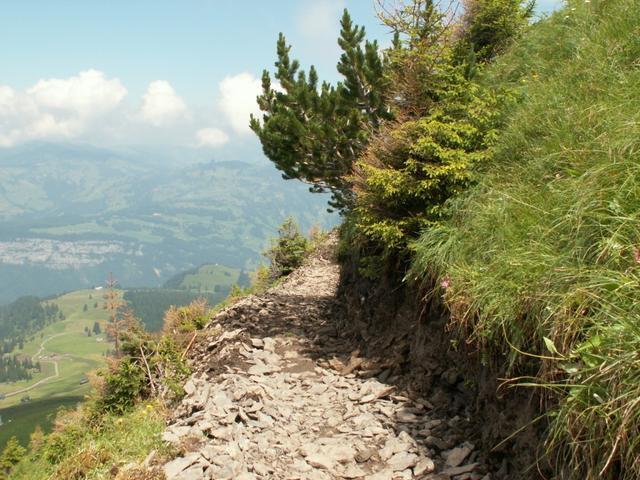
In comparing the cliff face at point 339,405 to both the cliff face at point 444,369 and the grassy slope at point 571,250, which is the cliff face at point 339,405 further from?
the grassy slope at point 571,250

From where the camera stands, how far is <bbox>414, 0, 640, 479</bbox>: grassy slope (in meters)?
3.00

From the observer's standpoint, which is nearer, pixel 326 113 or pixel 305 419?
pixel 305 419

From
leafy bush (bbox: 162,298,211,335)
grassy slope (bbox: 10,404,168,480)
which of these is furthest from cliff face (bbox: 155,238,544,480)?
leafy bush (bbox: 162,298,211,335)

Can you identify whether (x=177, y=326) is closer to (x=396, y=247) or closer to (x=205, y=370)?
(x=205, y=370)

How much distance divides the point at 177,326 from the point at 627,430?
1300cm

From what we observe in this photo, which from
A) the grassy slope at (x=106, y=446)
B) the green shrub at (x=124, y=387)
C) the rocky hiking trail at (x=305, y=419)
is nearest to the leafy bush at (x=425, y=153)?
the rocky hiking trail at (x=305, y=419)

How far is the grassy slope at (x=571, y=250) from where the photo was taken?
3.00 m

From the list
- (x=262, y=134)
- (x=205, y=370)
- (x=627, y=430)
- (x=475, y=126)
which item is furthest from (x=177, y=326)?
(x=627, y=430)

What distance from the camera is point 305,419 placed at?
7.29 m

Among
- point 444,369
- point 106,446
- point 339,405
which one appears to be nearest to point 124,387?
point 106,446

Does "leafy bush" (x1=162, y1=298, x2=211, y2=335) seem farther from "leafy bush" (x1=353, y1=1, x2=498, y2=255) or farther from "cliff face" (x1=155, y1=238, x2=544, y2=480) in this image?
"leafy bush" (x1=353, y1=1, x2=498, y2=255)

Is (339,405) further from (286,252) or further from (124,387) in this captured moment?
(286,252)

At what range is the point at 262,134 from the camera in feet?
38.1

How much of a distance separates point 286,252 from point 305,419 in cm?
1606
